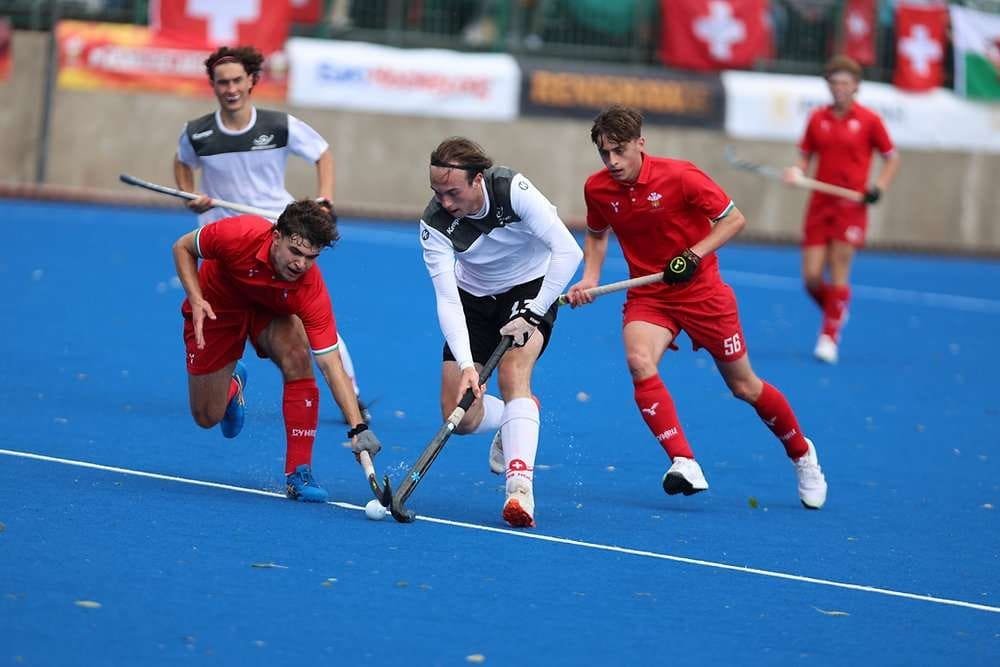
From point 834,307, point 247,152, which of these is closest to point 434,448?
point 247,152

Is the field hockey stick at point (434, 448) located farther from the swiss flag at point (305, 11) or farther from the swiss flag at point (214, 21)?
the swiss flag at point (305, 11)

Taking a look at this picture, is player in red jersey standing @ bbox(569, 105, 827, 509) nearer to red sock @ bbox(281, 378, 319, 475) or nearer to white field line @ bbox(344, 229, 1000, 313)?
red sock @ bbox(281, 378, 319, 475)

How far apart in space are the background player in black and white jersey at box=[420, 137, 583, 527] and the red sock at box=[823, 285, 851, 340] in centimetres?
498

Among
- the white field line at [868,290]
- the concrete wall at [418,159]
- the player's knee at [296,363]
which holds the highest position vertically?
the player's knee at [296,363]

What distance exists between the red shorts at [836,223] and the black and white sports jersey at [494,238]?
17.6 ft


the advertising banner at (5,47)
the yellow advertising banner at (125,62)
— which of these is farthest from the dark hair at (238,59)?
the advertising banner at (5,47)

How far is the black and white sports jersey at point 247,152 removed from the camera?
28.6 ft

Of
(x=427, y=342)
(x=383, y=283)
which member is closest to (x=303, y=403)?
(x=427, y=342)

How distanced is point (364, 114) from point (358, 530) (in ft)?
42.2

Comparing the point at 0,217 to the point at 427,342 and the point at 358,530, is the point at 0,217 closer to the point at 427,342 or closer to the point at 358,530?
the point at 427,342

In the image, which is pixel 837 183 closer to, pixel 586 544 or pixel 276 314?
pixel 276 314

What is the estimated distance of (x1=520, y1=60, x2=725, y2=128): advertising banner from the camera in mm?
18969

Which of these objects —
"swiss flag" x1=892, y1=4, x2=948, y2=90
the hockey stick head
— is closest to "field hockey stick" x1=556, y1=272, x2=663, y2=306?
the hockey stick head

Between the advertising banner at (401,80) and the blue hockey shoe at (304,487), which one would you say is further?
the advertising banner at (401,80)
